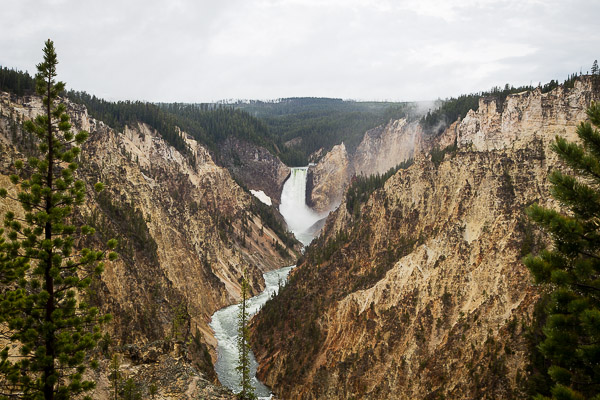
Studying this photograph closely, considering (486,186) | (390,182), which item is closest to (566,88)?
(486,186)

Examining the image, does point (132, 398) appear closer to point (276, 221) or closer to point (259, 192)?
point (276, 221)

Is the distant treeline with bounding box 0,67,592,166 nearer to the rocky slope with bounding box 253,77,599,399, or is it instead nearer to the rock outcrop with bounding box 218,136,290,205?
the rock outcrop with bounding box 218,136,290,205

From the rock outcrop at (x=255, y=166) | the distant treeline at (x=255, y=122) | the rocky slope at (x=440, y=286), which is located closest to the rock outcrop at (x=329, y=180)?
the distant treeline at (x=255, y=122)

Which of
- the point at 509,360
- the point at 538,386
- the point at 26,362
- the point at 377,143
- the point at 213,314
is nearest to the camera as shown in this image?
the point at 26,362

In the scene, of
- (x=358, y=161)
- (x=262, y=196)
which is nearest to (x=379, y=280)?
(x=262, y=196)

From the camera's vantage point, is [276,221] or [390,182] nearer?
[390,182]

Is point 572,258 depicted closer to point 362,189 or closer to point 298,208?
point 362,189

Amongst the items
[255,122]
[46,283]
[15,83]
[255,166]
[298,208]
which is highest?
[255,122]
